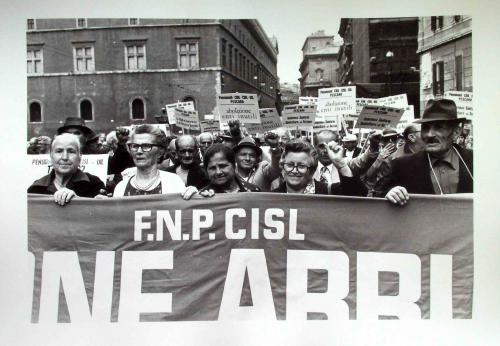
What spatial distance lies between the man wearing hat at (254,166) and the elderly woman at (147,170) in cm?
47

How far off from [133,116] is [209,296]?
151cm

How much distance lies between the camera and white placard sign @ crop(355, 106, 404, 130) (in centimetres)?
502

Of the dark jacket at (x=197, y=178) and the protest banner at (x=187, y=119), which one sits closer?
the dark jacket at (x=197, y=178)

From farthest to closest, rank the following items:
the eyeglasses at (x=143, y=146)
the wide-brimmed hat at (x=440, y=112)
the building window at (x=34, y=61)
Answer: the wide-brimmed hat at (x=440, y=112) → the building window at (x=34, y=61) → the eyeglasses at (x=143, y=146)

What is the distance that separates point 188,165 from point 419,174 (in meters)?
1.77

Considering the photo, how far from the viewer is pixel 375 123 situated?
5.07m

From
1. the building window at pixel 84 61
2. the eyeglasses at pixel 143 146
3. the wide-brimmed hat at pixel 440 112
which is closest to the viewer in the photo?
the eyeglasses at pixel 143 146

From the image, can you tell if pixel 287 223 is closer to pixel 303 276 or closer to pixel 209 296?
pixel 303 276

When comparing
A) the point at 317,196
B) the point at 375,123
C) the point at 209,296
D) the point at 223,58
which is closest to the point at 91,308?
the point at 209,296

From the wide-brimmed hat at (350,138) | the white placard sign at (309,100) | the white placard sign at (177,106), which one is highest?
the white placard sign at (309,100)

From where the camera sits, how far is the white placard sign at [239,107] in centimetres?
502

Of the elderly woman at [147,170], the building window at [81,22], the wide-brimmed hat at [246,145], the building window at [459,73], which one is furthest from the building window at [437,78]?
the building window at [81,22]

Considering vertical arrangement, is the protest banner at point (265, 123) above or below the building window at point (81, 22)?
below

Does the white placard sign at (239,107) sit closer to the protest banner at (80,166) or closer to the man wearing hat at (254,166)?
the man wearing hat at (254,166)
